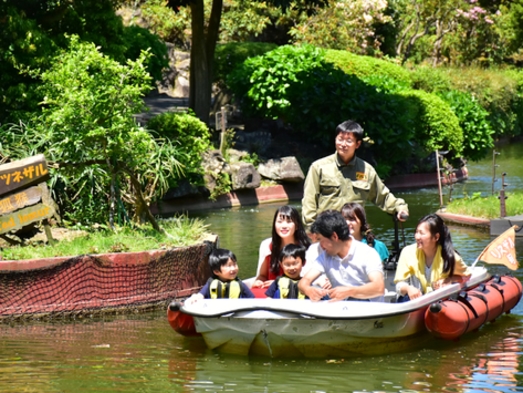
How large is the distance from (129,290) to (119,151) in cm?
159

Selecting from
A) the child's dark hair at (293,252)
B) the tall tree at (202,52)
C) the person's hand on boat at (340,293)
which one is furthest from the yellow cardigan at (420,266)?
the tall tree at (202,52)

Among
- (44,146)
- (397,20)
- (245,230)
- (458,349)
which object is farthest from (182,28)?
(458,349)

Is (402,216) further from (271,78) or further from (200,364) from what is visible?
(271,78)

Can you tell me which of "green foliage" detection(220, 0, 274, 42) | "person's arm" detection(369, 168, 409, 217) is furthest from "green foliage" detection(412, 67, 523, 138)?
"person's arm" detection(369, 168, 409, 217)

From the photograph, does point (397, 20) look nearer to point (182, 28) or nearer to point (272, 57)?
point (182, 28)

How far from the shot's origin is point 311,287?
862 cm

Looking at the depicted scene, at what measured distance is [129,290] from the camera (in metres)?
10.7

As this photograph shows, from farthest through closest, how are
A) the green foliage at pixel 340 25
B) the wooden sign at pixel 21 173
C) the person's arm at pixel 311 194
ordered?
the green foliage at pixel 340 25 → the wooden sign at pixel 21 173 → the person's arm at pixel 311 194

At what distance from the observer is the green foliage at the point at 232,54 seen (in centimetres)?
2650

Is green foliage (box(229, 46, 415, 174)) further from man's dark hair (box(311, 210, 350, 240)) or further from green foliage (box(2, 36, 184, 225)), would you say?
man's dark hair (box(311, 210, 350, 240))

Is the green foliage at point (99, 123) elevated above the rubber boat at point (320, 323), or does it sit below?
above

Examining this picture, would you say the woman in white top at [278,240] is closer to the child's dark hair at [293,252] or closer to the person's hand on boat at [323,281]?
the child's dark hair at [293,252]

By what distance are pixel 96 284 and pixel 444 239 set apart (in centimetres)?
344

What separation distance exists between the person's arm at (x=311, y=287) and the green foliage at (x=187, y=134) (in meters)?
10.5
